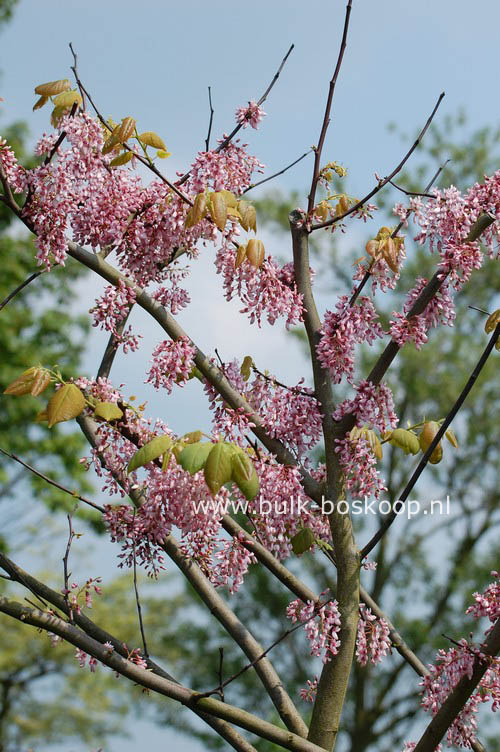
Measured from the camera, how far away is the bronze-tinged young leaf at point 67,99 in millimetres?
2826

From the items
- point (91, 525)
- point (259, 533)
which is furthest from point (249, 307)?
point (91, 525)

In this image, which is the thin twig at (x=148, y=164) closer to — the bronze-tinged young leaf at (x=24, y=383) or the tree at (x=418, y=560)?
the bronze-tinged young leaf at (x=24, y=383)

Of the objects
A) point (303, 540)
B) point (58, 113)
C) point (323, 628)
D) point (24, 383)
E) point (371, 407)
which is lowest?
point (323, 628)

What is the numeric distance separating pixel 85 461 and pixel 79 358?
9.56 metres

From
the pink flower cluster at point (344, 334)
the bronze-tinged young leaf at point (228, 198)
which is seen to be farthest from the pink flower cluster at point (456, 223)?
the bronze-tinged young leaf at point (228, 198)

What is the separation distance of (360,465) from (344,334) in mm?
484

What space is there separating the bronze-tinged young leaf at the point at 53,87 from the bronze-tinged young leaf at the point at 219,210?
72 centimetres

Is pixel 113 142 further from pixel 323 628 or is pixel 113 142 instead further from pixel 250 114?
pixel 323 628

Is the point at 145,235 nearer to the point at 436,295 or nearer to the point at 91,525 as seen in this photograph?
the point at 436,295

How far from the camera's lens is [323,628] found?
2.80 metres

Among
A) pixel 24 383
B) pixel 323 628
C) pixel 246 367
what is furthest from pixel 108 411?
pixel 323 628

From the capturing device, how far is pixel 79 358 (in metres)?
12.3

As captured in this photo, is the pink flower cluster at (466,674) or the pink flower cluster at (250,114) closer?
the pink flower cluster at (466,674)

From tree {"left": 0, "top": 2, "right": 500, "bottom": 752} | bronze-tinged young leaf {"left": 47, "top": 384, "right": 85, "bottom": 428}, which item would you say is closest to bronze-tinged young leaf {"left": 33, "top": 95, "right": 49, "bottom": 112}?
tree {"left": 0, "top": 2, "right": 500, "bottom": 752}
